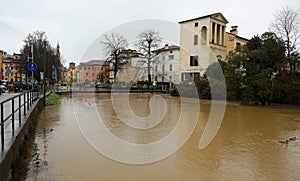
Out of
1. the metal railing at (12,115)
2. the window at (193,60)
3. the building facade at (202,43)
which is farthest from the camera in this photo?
the window at (193,60)

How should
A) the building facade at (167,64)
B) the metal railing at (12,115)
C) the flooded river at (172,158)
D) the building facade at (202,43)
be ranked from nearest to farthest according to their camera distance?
1. the metal railing at (12,115)
2. the flooded river at (172,158)
3. the building facade at (202,43)
4. the building facade at (167,64)

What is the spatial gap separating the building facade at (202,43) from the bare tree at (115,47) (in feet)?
34.0

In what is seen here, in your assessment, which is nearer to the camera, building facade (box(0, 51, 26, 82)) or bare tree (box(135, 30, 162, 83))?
building facade (box(0, 51, 26, 82))

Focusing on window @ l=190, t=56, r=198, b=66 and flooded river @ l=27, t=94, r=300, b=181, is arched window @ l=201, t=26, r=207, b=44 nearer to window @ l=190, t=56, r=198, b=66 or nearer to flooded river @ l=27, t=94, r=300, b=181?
window @ l=190, t=56, r=198, b=66

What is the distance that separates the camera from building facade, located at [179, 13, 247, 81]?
95.9ft

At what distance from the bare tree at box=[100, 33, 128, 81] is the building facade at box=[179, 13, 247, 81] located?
10.3 m

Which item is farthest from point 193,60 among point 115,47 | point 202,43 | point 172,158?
point 172,158

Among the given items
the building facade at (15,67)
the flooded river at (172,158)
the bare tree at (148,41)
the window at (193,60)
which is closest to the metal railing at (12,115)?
the flooded river at (172,158)

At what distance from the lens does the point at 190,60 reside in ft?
103

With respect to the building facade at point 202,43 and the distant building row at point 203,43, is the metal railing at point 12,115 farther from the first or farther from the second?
the distant building row at point 203,43

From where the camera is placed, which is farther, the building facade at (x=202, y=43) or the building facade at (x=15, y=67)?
the building facade at (x=15, y=67)

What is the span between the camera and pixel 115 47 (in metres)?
38.1

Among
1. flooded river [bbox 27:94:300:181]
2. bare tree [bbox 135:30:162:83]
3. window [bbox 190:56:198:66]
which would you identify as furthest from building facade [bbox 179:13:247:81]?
flooded river [bbox 27:94:300:181]

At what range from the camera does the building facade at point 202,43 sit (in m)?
29.2
